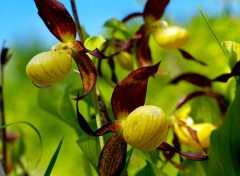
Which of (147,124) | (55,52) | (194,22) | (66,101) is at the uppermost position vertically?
(55,52)

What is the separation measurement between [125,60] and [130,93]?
19.5 inches

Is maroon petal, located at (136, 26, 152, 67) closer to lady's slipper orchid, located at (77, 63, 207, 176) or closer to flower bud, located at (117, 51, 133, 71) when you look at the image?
flower bud, located at (117, 51, 133, 71)

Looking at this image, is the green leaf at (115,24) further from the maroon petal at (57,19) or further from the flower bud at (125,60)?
the maroon petal at (57,19)

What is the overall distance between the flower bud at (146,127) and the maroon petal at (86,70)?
0.12 meters

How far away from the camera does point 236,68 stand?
3.47 feet

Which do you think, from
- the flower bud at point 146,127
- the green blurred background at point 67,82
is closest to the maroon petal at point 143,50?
the flower bud at point 146,127

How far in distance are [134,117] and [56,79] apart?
0.67 feet

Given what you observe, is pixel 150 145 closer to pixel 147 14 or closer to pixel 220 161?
pixel 220 161

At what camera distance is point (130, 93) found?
0.99m

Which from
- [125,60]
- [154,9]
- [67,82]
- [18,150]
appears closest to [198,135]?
[125,60]

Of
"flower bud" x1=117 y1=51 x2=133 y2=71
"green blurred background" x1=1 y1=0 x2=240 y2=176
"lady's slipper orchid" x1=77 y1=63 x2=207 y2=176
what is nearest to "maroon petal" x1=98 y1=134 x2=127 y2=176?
"lady's slipper orchid" x1=77 y1=63 x2=207 y2=176

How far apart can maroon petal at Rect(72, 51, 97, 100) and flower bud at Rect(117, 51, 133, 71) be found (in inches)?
16.9

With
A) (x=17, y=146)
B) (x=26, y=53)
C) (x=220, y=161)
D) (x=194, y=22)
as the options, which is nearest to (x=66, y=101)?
(x=17, y=146)

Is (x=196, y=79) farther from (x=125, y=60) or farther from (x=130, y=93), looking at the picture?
Result: (x=130, y=93)
